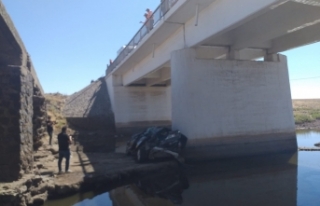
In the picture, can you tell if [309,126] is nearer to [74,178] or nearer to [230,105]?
[230,105]

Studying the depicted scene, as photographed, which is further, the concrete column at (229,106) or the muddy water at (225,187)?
the concrete column at (229,106)

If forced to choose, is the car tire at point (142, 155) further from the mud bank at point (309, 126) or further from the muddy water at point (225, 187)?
the mud bank at point (309, 126)

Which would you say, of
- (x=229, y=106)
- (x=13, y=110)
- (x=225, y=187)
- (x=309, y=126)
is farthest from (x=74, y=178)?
(x=309, y=126)

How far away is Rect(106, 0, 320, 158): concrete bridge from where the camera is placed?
1165 centimetres

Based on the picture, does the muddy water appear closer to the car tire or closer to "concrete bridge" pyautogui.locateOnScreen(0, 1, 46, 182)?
the car tire

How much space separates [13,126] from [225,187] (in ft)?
20.8

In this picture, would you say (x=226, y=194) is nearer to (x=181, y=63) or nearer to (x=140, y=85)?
(x=181, y=63)

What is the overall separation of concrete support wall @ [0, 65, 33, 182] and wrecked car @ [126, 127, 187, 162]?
4.81 m

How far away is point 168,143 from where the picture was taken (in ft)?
38.6

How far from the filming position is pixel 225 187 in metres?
8.73

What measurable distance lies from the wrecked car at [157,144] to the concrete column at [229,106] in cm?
68

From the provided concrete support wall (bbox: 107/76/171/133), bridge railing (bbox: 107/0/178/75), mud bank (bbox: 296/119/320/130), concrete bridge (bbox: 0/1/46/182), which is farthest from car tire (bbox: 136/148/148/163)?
mud bank (bbox: 296/119/320/130)

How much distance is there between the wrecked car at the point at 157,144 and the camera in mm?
11031

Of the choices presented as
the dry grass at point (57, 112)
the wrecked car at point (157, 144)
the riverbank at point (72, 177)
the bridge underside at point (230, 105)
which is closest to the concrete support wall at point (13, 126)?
the riverbank at point (72, 177)
